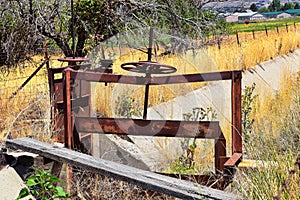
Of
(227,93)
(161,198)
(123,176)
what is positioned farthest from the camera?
(227,93)

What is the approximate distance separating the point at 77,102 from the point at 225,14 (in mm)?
5851

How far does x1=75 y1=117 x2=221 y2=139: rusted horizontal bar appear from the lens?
9.82 ft

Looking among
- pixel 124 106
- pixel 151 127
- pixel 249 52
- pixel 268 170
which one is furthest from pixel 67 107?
pixel 249 52

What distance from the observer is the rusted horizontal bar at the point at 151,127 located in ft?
9.82

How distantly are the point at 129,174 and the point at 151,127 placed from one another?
733mm

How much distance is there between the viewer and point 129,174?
2410mm

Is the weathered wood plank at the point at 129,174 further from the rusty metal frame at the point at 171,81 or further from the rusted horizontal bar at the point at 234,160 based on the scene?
the rusted horizontal bar at the point at 234,160

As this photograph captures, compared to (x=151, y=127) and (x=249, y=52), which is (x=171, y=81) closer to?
(x=151, y=127)

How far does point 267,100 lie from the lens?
5.37m

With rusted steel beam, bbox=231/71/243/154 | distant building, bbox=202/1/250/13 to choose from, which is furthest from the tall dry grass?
rusted steel beam, bbox=231/71/243/154

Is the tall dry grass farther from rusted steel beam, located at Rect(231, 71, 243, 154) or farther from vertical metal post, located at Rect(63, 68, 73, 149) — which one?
vertical metal post, located at Rect(63, 68, 73, 149)

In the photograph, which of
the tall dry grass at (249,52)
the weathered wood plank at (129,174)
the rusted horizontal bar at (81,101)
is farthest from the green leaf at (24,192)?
the tall dry grass at (249,52)

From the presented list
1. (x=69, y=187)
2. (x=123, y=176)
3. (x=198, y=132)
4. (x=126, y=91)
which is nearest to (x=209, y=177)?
(x=198, y=132)

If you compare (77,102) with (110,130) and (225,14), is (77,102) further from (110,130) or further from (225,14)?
(225,14)
